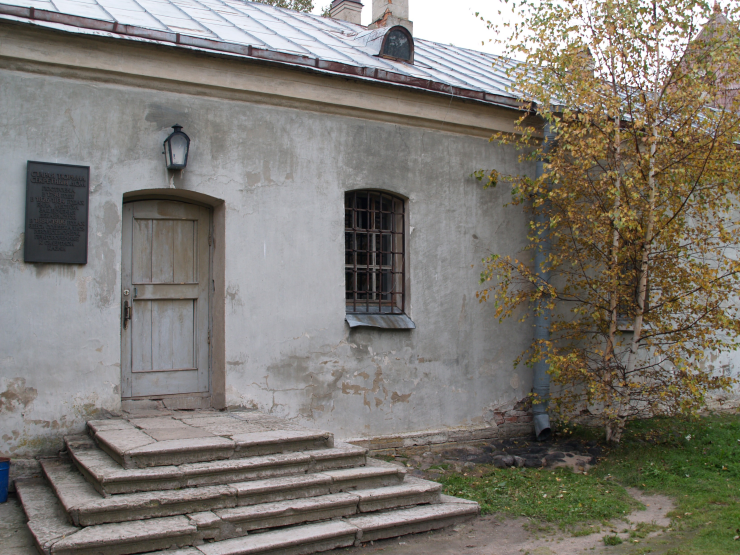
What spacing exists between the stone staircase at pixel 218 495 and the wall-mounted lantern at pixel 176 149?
92.3 inches

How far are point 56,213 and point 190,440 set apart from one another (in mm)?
2378

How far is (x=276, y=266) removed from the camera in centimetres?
686

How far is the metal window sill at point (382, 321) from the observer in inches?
284

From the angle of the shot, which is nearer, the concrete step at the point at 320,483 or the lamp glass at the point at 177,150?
the concrete step at the point at 320,483

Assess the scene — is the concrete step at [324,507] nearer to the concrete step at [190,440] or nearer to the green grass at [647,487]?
the concrete step at [190,440]

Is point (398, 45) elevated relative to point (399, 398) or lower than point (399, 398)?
elevated

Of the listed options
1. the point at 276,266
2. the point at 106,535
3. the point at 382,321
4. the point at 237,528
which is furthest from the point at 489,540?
the point at 276,266

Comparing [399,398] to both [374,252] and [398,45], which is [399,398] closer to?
[374,252]

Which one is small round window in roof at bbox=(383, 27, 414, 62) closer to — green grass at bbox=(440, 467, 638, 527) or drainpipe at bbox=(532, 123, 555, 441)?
drainpipe at bbox=(532, 123, 555, 441)

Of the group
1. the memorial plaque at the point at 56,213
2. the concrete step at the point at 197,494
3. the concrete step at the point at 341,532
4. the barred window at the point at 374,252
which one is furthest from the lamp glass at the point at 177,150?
the concrete step at the point at 341,532

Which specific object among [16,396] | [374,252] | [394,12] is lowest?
[16,396]

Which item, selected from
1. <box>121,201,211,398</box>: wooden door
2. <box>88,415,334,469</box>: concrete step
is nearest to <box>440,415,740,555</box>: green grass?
<box>88,415,334,469</box>: concrete step

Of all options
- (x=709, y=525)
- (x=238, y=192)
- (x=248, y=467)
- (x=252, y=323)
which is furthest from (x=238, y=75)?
(x=709, y=525)

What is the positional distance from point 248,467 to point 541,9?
18.5 ft
